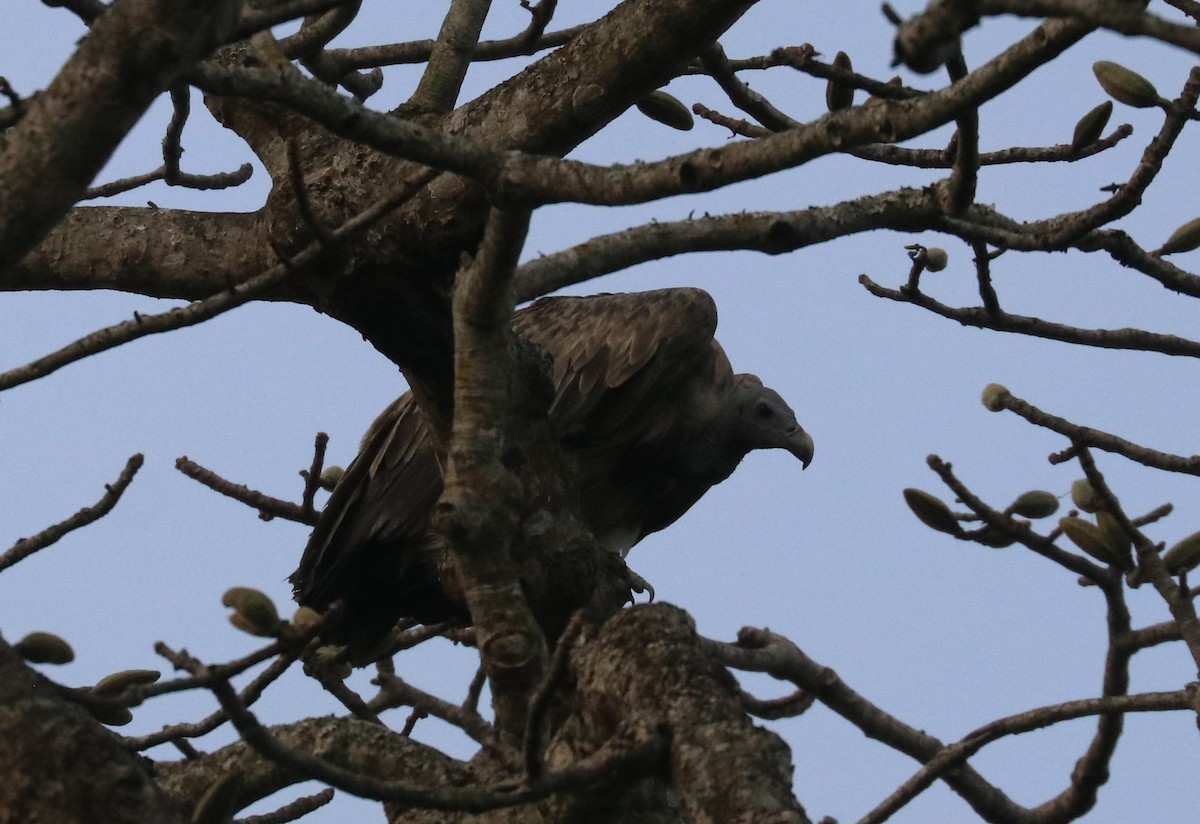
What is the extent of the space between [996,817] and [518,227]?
176 centimetres

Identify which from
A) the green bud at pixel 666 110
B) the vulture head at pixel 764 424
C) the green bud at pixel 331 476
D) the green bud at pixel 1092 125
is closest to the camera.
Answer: the green bud at pixel 1092 125

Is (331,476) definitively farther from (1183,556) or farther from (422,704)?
(1183,556)

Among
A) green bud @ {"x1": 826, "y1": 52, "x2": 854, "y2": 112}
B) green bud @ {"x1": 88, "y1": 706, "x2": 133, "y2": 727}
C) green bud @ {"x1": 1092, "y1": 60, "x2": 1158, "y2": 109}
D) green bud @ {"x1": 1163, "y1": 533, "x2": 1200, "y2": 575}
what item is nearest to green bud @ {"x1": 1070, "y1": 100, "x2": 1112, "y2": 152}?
green bud @ {"x1": 1092, "y1": 60, "x2": 1158, "y2": 109}

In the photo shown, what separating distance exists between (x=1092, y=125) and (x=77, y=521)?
2823 mm

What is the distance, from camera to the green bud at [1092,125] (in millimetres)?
4215

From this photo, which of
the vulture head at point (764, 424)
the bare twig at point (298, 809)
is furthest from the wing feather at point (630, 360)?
the bare twig at point (298, 809)

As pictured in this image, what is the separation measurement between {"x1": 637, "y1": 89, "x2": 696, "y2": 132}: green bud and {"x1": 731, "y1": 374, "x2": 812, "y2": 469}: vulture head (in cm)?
309

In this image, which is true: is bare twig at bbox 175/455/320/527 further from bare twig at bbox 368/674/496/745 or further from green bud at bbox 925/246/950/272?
green bud at bbox 925/246/950/272

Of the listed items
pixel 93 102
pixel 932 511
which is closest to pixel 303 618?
pixel 93 102

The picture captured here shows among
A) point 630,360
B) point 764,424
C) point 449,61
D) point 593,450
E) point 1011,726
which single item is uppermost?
point 764,424

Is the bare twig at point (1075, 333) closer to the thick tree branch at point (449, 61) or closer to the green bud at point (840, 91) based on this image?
the green bud at point (840, 91)

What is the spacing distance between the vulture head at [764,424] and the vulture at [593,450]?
1 centimetres

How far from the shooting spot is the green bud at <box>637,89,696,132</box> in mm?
4984

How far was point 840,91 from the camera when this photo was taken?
3.97 metres
